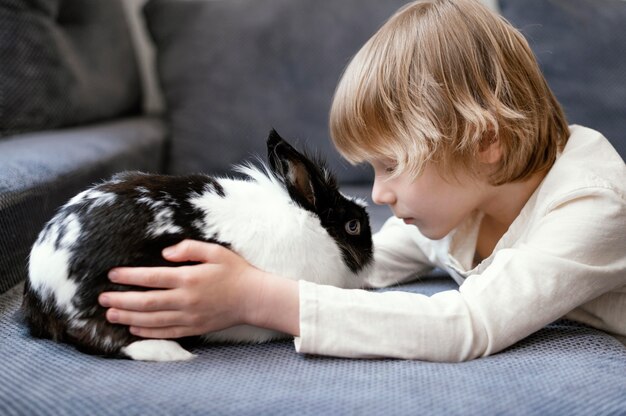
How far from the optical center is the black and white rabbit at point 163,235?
812mm

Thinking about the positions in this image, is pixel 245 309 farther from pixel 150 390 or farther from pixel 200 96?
pixel 200 96

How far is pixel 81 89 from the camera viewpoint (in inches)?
71.2

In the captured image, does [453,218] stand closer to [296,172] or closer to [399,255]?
[399,255]

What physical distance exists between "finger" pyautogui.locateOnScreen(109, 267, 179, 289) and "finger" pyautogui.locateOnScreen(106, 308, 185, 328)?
4 centimetres

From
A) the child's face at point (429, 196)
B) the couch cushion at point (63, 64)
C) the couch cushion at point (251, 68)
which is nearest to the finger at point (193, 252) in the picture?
the child's face at point (429, 196)

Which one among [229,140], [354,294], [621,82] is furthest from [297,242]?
[621,82]

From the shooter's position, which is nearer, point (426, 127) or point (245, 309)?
point (245, 309)

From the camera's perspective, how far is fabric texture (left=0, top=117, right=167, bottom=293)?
106cm

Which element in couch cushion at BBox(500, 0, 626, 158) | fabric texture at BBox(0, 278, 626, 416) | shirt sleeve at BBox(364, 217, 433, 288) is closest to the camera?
fabric texture at BBox(0, 278, 626, 416)

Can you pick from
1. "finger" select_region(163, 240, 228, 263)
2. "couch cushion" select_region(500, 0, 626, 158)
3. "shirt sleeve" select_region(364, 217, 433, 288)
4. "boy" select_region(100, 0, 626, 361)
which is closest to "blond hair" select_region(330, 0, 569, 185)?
"boy" select_region(100, 0, 626, 361)

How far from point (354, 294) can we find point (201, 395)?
0.85ft

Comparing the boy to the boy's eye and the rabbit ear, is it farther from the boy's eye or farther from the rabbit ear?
the rabbit ear

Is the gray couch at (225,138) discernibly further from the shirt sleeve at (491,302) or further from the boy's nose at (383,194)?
the boy's nose at (383,194)

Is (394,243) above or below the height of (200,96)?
below
